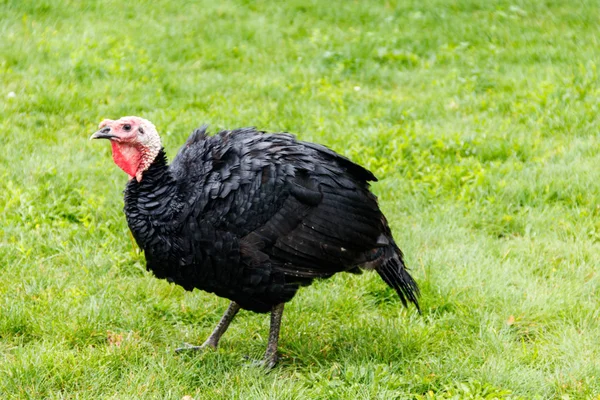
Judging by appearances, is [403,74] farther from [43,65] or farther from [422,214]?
[43,65]

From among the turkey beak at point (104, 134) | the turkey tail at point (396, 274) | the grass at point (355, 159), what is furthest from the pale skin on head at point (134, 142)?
the turkey tail at point (396, 274)

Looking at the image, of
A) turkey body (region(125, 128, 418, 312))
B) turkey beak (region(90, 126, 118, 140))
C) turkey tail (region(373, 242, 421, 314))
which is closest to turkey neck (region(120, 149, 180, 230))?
turkey body (region(125, 128, 418, 312))

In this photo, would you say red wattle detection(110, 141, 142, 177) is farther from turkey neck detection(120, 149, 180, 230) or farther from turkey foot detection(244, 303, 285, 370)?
turkey foot detection(244, 303, 285, 370)

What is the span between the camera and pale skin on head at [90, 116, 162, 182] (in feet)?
13.8

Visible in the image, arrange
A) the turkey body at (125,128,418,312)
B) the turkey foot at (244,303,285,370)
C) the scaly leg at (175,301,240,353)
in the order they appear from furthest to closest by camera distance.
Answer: the scaly leg at (175,301,240,353) → the turkey foot at (244,303,285,370) → the turkey body at (125,128,418,312)

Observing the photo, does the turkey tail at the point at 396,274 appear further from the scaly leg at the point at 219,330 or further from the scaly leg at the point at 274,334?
the scaly leg at the point at 219,330

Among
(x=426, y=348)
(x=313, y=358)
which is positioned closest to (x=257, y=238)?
(x=313, y=358)

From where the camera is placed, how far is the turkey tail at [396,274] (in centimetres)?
453

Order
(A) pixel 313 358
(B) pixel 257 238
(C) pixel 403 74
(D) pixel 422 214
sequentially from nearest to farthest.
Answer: (B) pixel 257 238 < (A) pixel 313 358 < (D) pixel 422 214 < (C) pixel 403 74

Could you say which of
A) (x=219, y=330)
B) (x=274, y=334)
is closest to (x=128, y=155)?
(x=219, y=330)

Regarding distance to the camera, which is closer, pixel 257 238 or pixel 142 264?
pixel 257 238

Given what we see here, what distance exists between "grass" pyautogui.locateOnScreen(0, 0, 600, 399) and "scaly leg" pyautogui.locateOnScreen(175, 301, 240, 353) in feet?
0.38

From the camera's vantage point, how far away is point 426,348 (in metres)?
4.43

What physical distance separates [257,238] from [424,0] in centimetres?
756
